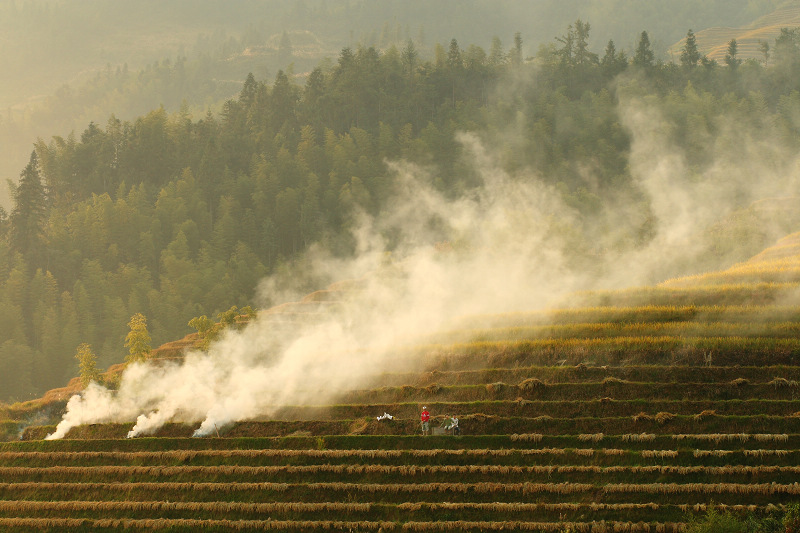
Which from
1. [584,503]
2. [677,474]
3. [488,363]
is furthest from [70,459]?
[677,474]

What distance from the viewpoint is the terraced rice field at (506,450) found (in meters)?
34.8

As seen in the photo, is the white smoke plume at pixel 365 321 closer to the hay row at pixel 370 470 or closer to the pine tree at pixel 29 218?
the hay row at pixel 370 470

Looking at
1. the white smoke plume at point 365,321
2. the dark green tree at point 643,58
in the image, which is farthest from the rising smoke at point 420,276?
the dark green tree at point 643,58

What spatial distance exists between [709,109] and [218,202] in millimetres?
86157

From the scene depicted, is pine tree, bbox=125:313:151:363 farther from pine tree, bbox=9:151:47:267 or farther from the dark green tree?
the dark green tree

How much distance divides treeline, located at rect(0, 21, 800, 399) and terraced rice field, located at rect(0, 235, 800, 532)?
53.1 m

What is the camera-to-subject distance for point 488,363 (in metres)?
49.1

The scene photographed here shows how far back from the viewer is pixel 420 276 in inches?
3068

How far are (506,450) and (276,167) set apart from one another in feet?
332

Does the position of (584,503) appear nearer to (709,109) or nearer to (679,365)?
(679,365)

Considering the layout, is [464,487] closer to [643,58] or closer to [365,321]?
[365,321]

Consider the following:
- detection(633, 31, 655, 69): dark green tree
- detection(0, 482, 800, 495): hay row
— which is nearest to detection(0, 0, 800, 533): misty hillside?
detection(0, 482, 800, 495): hay row

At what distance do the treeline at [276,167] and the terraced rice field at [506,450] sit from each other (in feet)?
Result: 174

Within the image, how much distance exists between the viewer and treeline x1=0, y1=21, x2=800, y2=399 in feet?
340
